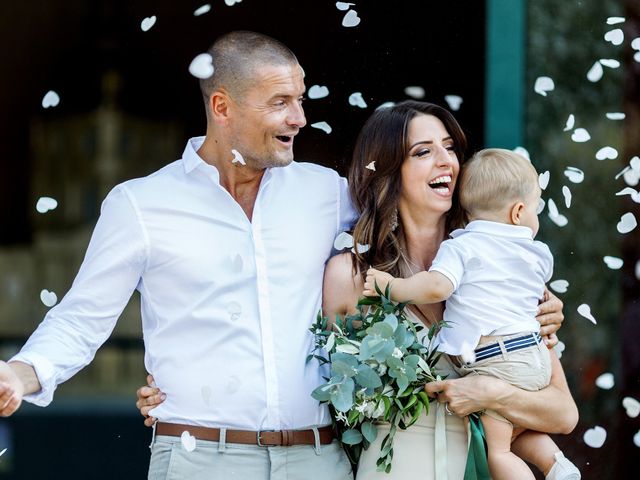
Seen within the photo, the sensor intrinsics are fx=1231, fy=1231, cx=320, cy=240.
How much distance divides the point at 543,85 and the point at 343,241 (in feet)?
4.46

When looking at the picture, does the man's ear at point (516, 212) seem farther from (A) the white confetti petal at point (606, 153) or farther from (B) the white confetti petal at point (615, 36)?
(B) the white confetti petal at point (615, 36)

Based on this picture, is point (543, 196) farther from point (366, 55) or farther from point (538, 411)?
point (538, 411)

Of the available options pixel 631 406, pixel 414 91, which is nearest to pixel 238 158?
pixel 414 91

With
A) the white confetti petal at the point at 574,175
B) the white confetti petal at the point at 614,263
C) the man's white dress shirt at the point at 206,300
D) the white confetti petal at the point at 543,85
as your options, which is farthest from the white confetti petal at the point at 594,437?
the man's white dress shirt at the point at 206,300

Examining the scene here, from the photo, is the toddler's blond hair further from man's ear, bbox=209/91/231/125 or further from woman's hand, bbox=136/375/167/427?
woman's hand, bbox=136/375/167/427

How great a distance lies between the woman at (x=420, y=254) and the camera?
2920 mm

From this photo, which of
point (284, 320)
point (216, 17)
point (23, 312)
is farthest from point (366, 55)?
point (23, 312)

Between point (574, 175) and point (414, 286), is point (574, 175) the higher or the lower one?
the higher one

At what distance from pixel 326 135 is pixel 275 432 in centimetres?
119

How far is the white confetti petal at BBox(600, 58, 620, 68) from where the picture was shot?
13.5ft

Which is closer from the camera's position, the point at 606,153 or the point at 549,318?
the point at 549,318

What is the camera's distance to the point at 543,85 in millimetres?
4168

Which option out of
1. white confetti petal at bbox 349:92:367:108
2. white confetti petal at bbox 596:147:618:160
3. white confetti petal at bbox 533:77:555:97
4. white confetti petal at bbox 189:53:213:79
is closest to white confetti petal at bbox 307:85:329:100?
white confetti petal at bbox 349:92:367:108

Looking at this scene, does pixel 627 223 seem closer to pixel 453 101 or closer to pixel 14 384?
pixel 453 101
